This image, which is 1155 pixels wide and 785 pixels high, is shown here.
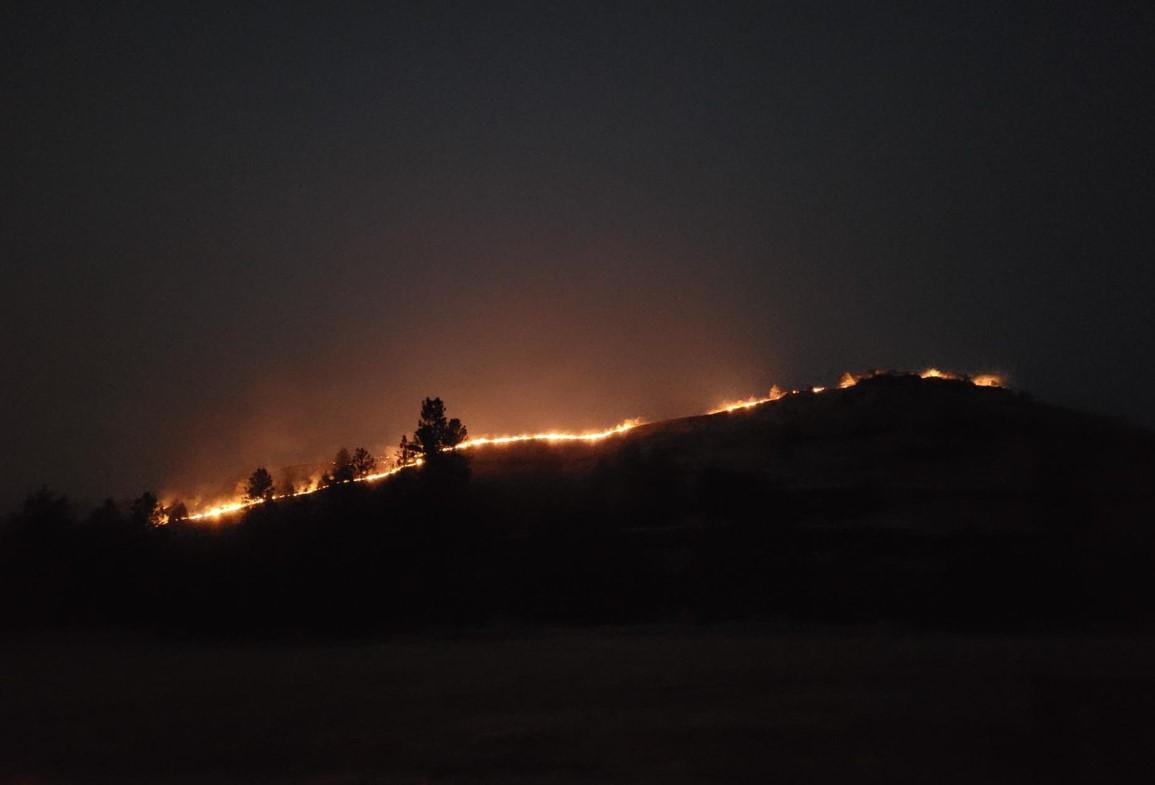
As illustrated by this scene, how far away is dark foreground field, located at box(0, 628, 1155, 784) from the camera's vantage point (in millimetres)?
9016

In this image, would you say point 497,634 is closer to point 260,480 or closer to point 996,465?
point 260,480

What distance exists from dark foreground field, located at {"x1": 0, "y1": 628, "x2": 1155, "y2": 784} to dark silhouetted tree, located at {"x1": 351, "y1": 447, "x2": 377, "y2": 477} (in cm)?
1164

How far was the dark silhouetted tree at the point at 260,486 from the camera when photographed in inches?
1123

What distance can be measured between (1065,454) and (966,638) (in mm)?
11994

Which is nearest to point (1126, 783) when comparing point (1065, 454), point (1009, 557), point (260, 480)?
point (1009, 557)

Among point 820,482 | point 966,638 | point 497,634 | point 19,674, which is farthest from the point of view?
point 820,482

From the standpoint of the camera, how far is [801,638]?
17.0 meters

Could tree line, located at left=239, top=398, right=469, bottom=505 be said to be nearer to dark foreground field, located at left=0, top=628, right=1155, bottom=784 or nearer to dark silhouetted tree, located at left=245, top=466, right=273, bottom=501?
dark silhouetted tree, located at left=245, top=466, right=273, bottom=501

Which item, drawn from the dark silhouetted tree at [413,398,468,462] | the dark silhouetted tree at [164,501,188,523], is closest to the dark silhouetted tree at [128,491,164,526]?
the dark silhouetted tree at [164,501,188,523]

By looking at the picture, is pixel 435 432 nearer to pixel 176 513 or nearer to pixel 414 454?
pixel 414 454

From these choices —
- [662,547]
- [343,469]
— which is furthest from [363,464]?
[662,547]

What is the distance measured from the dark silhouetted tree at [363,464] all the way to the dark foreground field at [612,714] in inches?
458

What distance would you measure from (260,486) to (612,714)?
2016 cm

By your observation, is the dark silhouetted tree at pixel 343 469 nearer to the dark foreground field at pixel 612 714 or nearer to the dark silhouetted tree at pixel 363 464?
the dark silhouetted tree at pixel 363 464
